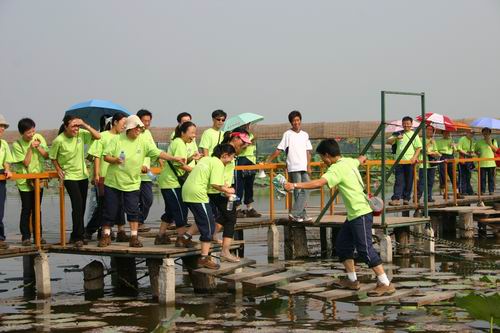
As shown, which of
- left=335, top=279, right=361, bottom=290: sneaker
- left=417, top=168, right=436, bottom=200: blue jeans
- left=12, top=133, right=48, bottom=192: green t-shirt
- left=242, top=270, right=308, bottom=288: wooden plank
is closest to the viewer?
left=335, top=279, right=361, bottom=290: sneaker

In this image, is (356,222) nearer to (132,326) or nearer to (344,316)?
(344,316)

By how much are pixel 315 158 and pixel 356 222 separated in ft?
86.3

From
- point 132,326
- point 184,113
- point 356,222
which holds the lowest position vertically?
point 132,326

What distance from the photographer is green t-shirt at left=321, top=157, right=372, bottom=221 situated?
966 centimetres

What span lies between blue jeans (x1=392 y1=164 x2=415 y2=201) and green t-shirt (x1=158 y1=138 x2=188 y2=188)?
19.4 ft

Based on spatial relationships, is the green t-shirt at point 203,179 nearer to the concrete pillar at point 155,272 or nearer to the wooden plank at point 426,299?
the concrete pillar at point 155,272

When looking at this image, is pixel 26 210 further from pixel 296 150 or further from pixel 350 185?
pixel 350 185

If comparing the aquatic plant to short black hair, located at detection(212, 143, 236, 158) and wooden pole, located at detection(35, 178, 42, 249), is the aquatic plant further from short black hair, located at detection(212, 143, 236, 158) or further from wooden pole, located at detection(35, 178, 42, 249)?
wooden pole, located at detection(35, 178, 42, 249)

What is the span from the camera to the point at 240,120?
1325cm

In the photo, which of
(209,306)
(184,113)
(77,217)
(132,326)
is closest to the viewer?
(132,326)

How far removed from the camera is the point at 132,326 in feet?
30.4

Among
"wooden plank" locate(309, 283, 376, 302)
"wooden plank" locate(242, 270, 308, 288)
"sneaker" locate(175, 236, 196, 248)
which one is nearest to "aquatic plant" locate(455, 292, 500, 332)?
"wooden plank" locate(309, 283, 376, 302)

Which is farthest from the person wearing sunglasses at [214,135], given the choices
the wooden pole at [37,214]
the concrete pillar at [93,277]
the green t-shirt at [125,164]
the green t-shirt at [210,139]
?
the wooden pole at [37,214]

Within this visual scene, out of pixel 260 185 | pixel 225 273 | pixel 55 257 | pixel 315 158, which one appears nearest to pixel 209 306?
pixel 225 273
